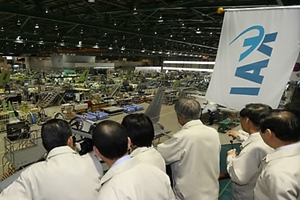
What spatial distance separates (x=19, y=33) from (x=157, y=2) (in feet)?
34.9

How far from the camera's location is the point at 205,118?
14828 millimetres

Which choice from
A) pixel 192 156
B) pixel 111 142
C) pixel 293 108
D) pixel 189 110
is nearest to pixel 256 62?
pixel 293 108

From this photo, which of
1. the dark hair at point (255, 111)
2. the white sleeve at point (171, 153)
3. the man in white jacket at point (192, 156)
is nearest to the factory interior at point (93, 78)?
the dark hair at point (255, 111)

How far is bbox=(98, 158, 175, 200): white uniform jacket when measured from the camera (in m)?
1.38

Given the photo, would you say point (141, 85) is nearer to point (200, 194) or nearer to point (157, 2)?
point (157, 2)

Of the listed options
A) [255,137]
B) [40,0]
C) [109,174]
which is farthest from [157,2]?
[109,174]

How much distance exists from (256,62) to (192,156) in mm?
1232

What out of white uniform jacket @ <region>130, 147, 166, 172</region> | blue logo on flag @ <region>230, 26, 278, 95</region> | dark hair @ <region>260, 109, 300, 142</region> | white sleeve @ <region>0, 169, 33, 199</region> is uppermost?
blue logo on flag @ <region>230, 26, 278, 95</region>

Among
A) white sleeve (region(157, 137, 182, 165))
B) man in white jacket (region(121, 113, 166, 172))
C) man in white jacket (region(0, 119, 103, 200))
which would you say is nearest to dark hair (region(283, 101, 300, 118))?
white sleeve (region(157, 137, 182, 165))

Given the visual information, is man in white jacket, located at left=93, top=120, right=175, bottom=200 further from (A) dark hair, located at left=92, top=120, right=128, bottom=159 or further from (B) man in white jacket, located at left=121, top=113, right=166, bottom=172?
(B) man in white jacket, located at left=121, top=113, right=166, bottom=172

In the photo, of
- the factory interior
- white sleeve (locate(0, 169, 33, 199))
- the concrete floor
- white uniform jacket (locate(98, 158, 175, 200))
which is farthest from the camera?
the concrete floor

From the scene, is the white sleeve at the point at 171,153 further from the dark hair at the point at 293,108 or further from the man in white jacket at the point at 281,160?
the dark hair at the point at 293,108

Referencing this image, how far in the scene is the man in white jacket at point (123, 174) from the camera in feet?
4.56

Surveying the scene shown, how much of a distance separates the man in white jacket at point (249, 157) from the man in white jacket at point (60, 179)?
50.7 inches
